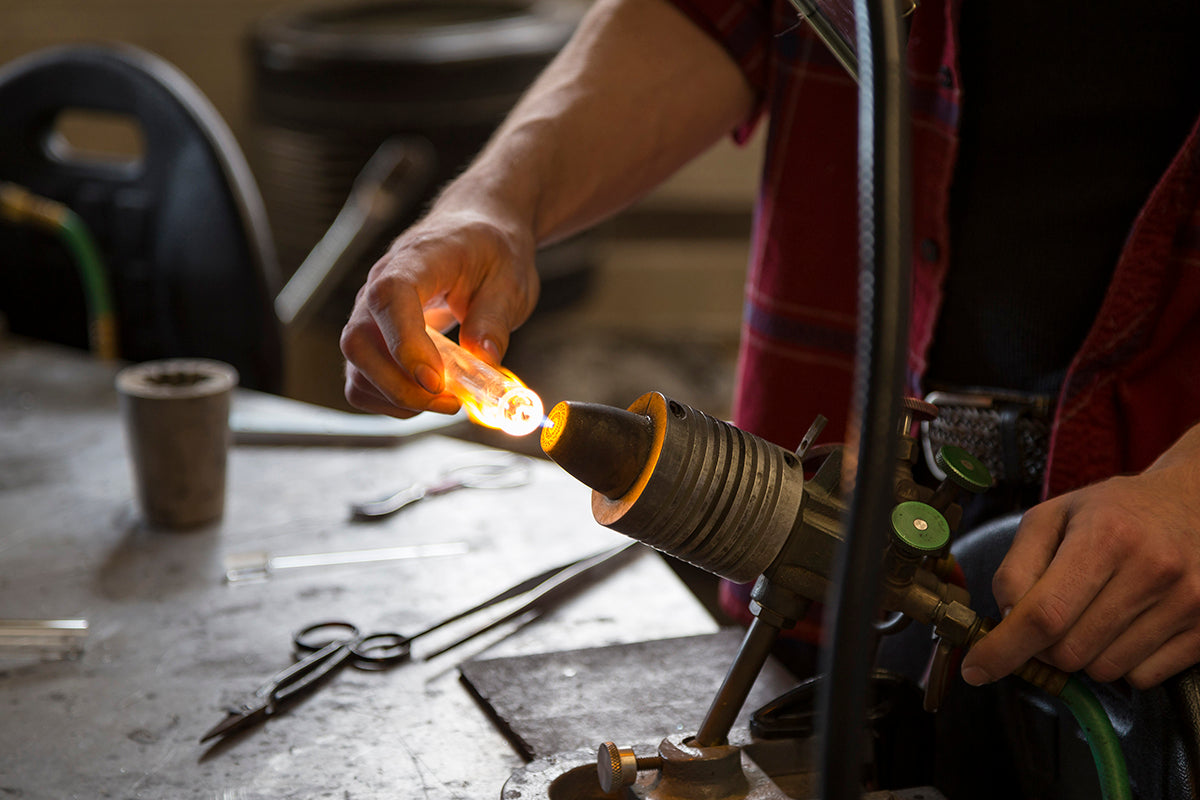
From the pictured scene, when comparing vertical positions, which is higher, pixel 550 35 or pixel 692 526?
pixel 550 35

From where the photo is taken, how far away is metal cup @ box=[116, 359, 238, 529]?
104 cm

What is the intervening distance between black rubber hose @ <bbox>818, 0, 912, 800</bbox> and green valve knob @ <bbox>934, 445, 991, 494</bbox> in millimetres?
285

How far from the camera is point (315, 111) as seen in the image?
2438 mm

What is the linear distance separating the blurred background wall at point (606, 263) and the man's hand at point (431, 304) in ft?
5.88

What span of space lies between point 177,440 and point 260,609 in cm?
22

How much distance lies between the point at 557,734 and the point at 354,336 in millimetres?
324

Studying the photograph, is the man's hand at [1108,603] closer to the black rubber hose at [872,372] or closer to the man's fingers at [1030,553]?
the man's fingers at [1030,553]

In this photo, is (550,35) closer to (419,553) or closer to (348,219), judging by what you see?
(348,219)

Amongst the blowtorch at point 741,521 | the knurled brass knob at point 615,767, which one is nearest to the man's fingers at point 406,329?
the blowtorch at point 741,521

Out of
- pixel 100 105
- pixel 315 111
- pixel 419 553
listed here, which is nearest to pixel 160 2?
pixel 315 111

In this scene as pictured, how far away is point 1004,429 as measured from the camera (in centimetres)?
87

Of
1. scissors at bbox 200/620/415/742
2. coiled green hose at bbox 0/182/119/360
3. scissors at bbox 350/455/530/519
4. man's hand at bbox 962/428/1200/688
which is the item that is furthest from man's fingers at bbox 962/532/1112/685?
coiled green hose at bbox 0/182/119/360

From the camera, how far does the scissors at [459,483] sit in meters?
1.12

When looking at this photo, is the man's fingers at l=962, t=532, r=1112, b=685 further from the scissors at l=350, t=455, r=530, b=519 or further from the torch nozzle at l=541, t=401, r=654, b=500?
the scissors at l=350, t=455, r=530, b=519
